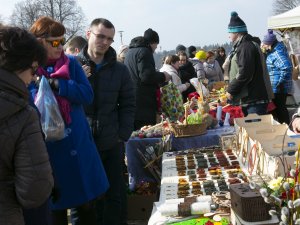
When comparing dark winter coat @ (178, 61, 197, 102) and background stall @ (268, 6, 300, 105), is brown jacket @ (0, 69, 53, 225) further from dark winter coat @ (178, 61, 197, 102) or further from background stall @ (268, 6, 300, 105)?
background stall @ (268, 6, 300, 105)

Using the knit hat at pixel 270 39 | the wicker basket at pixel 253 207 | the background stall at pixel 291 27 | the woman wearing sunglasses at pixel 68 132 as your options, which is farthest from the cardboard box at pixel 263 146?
the background stall at pixel 291 27

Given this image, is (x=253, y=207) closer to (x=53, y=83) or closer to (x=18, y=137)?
(x=18, y=137)

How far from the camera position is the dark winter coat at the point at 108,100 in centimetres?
293

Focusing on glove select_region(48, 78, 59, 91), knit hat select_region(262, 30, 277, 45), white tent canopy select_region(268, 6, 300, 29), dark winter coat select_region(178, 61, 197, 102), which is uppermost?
white tent canopy select_region(268, 6, 300, 29)

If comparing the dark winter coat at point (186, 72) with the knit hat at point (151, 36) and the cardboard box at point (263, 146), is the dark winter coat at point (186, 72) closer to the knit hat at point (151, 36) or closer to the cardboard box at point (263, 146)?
the knit hat at point (151, 36)

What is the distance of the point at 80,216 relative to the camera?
2625mm

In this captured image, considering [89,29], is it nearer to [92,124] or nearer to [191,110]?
[92,124]

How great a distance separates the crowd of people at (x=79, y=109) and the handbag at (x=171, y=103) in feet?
0.41

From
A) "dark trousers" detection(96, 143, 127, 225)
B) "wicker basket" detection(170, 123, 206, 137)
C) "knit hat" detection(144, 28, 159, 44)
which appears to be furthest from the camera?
"knit hat" detection(144, 28, 159, 44)

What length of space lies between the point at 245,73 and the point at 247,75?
0.09 feet

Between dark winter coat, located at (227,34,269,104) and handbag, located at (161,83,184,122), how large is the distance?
722 mm

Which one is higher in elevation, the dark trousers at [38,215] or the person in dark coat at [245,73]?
the person in dark coat at [245,73]

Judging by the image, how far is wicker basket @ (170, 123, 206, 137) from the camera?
3.76 meters

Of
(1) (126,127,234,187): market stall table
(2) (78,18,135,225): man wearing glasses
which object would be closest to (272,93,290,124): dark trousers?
(1) (126,127,234,187): market stall table
